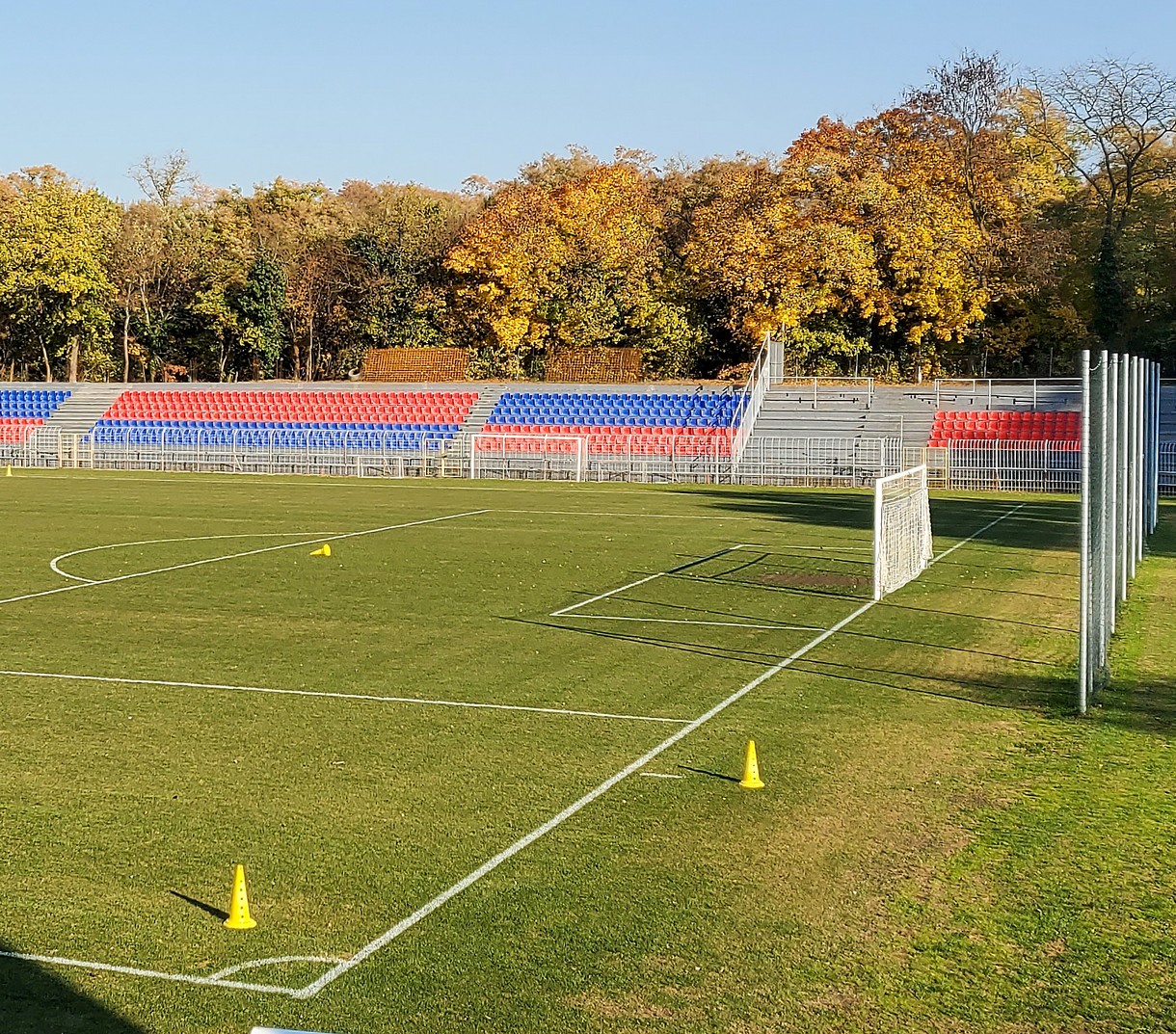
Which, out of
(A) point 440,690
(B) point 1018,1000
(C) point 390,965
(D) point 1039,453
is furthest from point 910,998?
(D) point 1039,453

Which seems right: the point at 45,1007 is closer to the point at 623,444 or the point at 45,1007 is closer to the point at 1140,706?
the point at 1140,706

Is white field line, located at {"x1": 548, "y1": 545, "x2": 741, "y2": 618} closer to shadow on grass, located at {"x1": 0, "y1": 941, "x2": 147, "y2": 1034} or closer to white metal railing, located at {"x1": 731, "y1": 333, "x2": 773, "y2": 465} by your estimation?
shadow on grass, located at {"x1": 0, "y1": 941, "x2": 147, "y2": 1034}

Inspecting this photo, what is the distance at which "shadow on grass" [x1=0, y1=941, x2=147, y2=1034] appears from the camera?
5520 millimetres

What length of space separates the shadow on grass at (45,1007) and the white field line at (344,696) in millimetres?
5565

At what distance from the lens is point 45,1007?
224 inches

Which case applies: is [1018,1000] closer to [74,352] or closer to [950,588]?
[950,588]

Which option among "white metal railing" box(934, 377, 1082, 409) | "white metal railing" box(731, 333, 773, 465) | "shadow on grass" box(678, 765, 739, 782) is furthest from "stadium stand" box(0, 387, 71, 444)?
"shadow on grass" box(678, 765, 739, 782)

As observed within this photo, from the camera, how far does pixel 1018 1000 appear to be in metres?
5.85

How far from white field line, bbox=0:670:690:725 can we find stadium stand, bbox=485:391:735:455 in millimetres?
34404

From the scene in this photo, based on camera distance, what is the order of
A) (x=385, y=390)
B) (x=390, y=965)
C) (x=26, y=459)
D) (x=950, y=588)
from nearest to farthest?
(x=390, y=965), (x=950, y=588), (x=26, y=459), (x=385, y=390)

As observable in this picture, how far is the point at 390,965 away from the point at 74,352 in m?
68.7

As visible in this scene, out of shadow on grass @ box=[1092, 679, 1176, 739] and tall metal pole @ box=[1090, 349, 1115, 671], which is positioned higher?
tall metal pole @ box=[1090, 349, 1115, 671]

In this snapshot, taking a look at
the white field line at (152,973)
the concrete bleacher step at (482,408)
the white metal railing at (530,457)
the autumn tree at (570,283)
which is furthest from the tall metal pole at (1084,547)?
the autumn tree at (570,283)

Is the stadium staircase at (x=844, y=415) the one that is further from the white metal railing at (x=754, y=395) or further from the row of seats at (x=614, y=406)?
the row of seats at (x=614, y=406)
